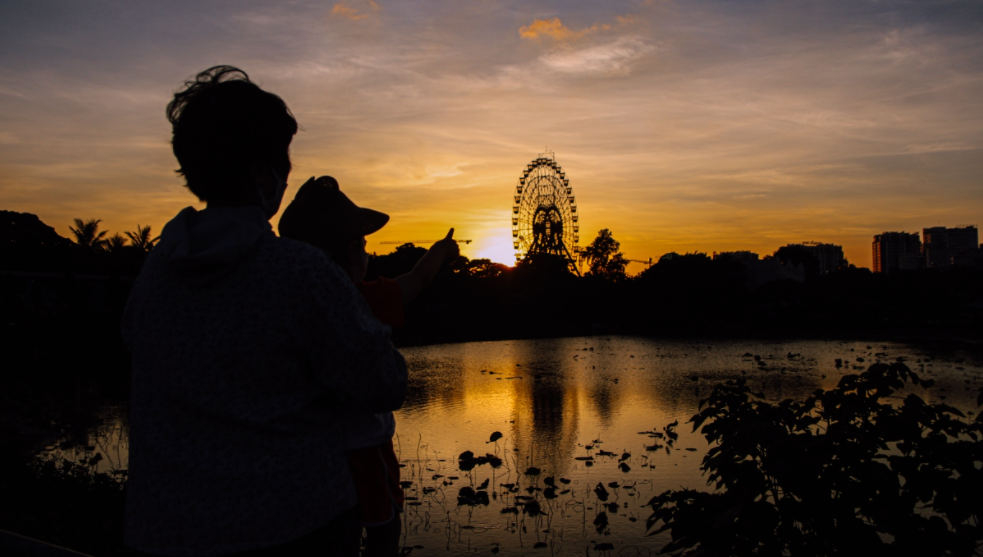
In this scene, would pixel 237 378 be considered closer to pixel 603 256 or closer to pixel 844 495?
pixel 844 495

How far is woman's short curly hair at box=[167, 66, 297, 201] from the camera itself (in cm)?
110

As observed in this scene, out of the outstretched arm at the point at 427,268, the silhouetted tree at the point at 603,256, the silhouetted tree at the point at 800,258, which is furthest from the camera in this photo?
the silhouetted tree at the point at 800,258

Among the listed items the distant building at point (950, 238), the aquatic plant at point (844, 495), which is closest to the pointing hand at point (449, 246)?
the aquatic plant at point (844, 495)

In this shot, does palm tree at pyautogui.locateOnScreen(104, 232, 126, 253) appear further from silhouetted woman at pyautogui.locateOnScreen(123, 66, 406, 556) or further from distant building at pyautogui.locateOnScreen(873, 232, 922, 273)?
distant building at pyautogui.locateOnScreen(873, 232, 922, 273)

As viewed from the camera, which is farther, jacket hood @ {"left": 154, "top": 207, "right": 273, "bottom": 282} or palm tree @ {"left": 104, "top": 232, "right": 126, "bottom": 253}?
palm tree @ {"left": 104, "top": 232, "right": 126, "bottom": 253}

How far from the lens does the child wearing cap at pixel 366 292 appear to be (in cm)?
137

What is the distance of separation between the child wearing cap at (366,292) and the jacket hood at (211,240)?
18.1 inches

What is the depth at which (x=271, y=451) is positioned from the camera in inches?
40.9

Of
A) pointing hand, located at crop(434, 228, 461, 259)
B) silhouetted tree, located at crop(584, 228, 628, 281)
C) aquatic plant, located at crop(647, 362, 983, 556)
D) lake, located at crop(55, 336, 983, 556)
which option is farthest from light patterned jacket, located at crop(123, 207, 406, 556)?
silhouetted tree, located at crop(584, 228, 628, 281)

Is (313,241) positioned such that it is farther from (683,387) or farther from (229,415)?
(683,387)

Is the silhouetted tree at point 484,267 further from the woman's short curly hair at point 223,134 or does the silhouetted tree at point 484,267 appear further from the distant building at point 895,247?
the distant building at point 895,247

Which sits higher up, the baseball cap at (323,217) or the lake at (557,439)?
the baseball cap at (323,217)

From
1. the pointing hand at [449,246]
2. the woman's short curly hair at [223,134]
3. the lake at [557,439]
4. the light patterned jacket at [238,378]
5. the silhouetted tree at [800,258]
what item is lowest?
the lake at [557,439]

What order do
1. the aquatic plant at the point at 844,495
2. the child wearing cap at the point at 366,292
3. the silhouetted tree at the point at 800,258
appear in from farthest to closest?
the silhouetted tree at the point at 800,258, the aquatic plant at the point at 844,495, the child wearing cap at the point at 366,292
